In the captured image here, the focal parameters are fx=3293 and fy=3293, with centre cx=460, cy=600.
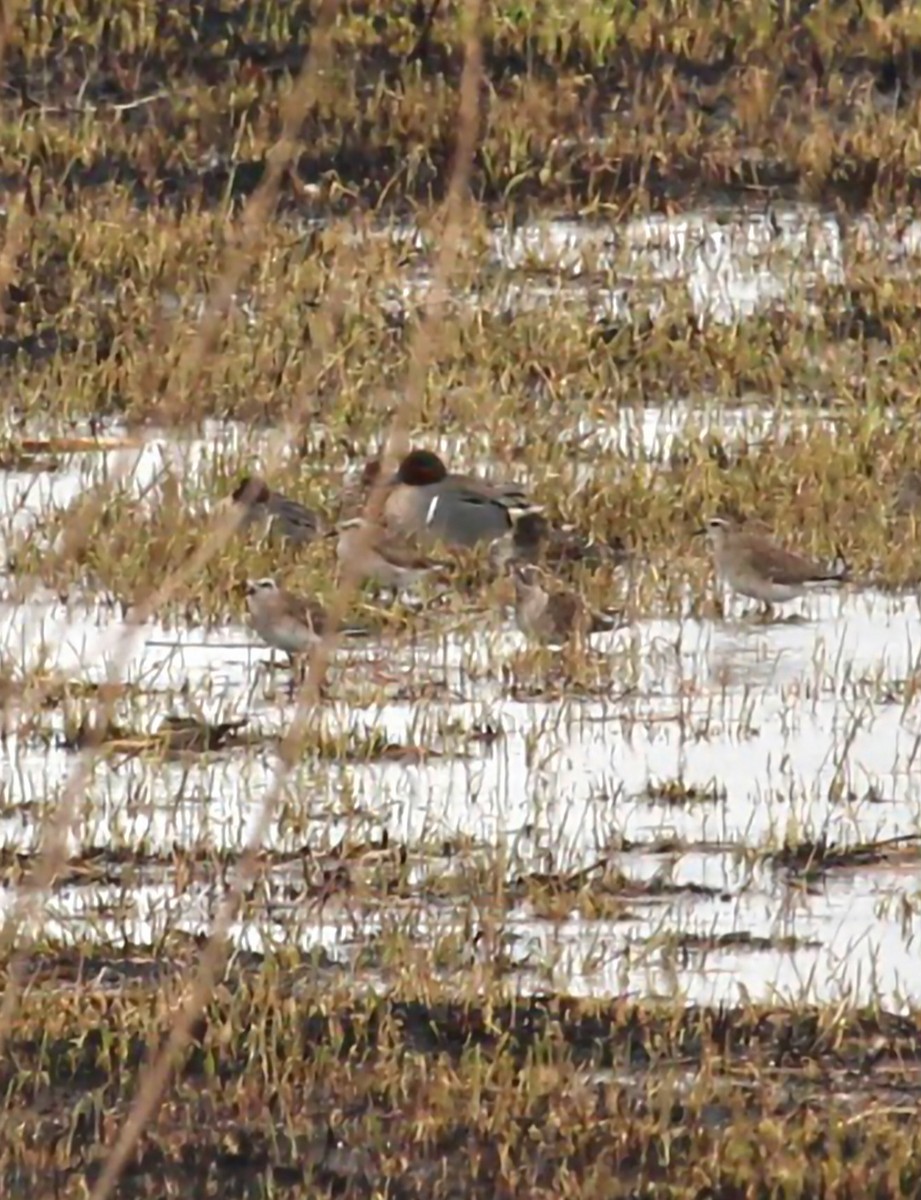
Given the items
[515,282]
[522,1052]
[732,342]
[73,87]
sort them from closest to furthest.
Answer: [522,1052], [732,342], [515,282], [73,87]

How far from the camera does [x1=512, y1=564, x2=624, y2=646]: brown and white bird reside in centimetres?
919

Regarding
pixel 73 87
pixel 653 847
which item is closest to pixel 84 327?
pixel 73 87

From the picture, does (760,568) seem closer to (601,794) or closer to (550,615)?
(550,615)

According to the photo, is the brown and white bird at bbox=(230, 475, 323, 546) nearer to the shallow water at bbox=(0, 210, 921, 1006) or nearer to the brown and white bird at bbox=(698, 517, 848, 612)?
the shallow water at bbox=(0, 210, 921, 1006)

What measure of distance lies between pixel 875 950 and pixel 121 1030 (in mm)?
1555

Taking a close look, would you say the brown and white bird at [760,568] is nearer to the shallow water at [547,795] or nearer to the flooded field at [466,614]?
the flooded field at [466,614]

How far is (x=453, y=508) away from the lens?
34.9ft

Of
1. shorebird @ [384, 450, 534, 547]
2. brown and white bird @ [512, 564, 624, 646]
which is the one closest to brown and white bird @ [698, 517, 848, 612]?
brown and white bird @ [512, 564, 624, 646]

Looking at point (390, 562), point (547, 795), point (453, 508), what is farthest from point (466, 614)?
point (547, 795)

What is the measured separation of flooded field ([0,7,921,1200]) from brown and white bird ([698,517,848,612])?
0.06ft

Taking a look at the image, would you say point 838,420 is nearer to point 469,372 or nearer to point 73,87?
point 469,372

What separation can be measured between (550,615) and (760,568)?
672 mm

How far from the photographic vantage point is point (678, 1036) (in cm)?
614

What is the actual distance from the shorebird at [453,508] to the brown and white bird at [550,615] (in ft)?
3.16
